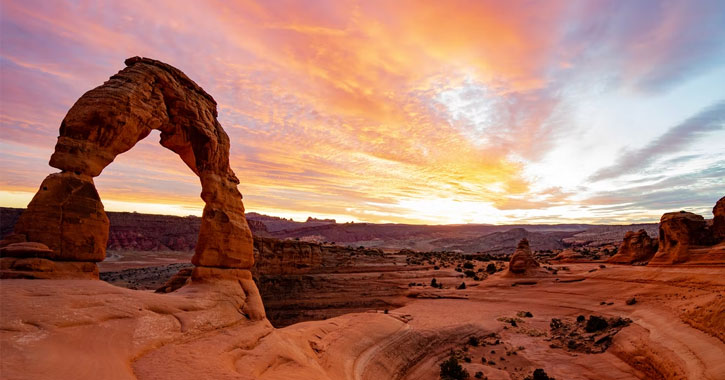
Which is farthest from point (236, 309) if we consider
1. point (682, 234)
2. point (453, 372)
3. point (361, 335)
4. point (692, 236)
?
point (692, 236)

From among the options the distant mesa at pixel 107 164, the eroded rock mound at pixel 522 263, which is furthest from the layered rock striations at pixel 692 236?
the distant mesa at pixel 107 164

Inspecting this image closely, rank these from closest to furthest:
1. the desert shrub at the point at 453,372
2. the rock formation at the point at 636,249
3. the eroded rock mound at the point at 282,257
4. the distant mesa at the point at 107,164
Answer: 1. the distant mesa at the point at 107,164
2. the desert shrub at the point at 453,372
3. the rock formation at the point at 636,249
4. the eroded rock mound at the point at 282,257

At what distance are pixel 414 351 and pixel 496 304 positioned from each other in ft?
44.7

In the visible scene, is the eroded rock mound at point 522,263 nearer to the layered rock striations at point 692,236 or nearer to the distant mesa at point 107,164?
the layered rock striations at point 692,236

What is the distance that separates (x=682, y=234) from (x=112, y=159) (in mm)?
32508

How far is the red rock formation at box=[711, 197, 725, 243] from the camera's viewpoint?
2238 cm

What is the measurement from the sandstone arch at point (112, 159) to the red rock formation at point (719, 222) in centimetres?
2945

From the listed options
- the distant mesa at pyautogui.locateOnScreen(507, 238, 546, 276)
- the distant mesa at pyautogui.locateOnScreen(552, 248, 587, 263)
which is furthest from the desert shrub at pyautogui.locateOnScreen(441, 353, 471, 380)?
the distant mesa at pyautogui.locateOnScreen(552, 248, 587, 263)

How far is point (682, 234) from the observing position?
23.3m

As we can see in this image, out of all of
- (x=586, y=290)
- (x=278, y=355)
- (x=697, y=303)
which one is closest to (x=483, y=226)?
(x=586, y=290)

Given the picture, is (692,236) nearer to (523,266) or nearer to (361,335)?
(523,266)

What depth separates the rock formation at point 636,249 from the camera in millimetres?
29266

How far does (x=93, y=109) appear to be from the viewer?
993 cm

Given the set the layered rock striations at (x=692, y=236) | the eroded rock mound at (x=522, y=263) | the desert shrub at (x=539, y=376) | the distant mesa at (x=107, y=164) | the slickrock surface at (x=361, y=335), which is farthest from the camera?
the eroded rock mound at (x=522, y=263)
